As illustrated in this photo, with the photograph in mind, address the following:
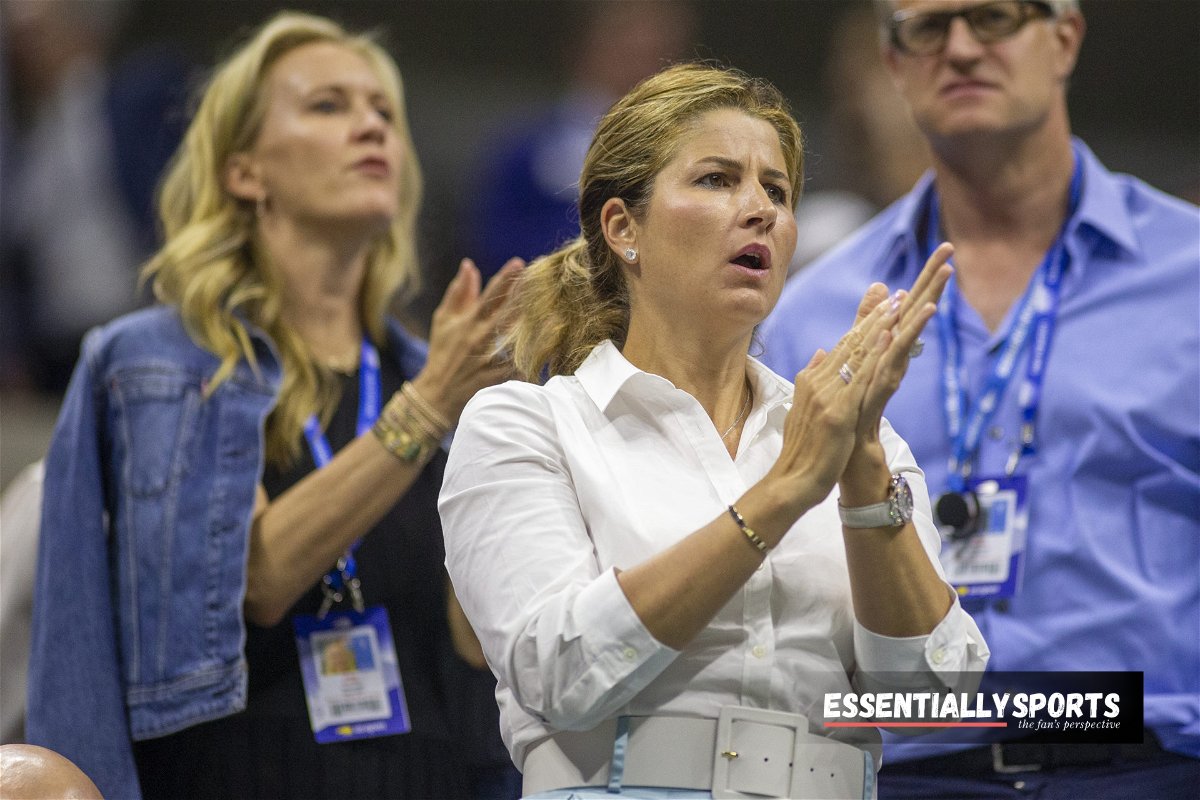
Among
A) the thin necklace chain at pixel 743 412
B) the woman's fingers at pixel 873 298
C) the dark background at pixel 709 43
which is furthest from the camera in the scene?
the dark background at pixel 709 43

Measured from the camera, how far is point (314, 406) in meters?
3.05

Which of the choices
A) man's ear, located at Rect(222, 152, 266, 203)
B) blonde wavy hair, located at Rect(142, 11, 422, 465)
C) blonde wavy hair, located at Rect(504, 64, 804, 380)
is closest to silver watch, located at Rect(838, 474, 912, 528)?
blonde wavy hair, located at Rect(504, 64, 804, 380)

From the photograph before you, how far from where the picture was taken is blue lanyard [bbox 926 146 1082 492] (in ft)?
9.46

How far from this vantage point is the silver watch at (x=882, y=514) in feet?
6.20

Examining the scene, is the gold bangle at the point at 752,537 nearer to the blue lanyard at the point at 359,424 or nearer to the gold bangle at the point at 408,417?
the gold bangle at the point at 408,417

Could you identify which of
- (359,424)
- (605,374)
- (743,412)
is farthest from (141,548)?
(743,412)

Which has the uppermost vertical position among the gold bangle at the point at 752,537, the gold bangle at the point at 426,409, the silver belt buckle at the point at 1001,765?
the gold bangle at the point at 426,409

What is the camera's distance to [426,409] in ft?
9.25

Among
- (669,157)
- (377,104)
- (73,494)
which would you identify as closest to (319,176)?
(377,104)

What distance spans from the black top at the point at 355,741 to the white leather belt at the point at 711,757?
3.23 ft

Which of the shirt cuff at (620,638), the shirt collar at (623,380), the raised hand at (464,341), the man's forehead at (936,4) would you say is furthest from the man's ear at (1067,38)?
the shirt cuff at (620,638)

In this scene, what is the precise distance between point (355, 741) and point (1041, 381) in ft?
4.78

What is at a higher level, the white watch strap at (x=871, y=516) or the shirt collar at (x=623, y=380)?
the shirt collar at (x=623, y=380)

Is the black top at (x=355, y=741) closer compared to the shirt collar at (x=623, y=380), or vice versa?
the shirt collar at (x=623, y=380)
